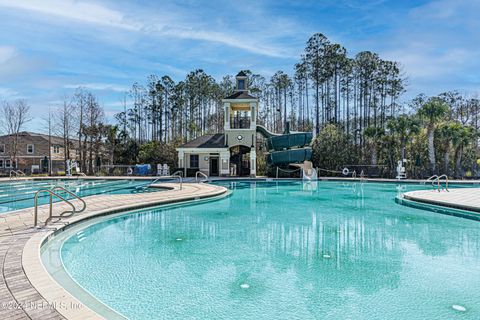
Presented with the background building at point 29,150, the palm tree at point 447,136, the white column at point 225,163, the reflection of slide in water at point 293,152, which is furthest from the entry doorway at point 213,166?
the background building at point 29,150

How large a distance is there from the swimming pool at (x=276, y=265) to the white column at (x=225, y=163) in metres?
14.5

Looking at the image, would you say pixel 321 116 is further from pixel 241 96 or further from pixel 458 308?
pixel 458 308

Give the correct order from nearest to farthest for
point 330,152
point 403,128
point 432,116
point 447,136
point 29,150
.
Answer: point 432,116 → point 447,136 → point 403,128 → point 330,152 → point 29,150

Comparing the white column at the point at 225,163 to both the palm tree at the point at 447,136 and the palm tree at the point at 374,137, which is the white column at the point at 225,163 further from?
the palm tree at the point at 447,136

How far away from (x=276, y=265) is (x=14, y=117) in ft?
122

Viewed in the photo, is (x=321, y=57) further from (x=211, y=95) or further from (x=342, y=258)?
(x=342, y=258)

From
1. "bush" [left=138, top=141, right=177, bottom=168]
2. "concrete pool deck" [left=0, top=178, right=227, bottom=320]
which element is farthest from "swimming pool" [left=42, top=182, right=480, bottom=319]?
"bush" [left=138, top=141, right=177, bottom=168]

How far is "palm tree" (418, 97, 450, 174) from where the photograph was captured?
22266 millimetres

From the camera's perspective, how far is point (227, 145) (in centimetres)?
2384

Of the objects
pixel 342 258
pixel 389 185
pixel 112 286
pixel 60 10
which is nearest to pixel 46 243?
pixel 112 286

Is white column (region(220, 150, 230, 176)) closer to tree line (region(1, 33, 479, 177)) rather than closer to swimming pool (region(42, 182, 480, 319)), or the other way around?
tree line (region(1, 33, 479, 177))

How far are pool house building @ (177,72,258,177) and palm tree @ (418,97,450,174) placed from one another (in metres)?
12.6

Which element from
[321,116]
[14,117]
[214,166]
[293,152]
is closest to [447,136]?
[293,152]

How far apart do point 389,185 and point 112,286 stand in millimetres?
18808
